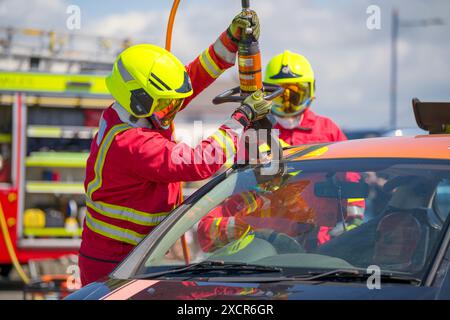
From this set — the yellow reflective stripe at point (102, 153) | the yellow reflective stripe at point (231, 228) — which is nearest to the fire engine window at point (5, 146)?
the yellow reflective stripe at point (102, 153)

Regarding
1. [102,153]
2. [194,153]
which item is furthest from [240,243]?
[102,153]

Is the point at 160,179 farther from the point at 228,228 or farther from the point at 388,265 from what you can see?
the point at 388,265

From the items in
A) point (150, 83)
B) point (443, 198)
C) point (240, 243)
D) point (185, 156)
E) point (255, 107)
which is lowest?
point (240, 243)

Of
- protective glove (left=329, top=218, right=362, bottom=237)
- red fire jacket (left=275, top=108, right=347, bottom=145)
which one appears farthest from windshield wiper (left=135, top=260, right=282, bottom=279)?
red fire jacket (left=275, top=108, right=347, bottom=145)

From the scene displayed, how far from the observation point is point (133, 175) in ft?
14.6

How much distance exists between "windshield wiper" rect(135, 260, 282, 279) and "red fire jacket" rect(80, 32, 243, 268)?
32.9 inches

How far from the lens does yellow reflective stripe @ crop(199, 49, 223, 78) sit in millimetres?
5062

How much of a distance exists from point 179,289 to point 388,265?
2.46 ft

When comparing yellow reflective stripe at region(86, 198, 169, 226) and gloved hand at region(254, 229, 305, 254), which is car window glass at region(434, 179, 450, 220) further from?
yellow reflective stripe at region(86, 198, 169, 226)

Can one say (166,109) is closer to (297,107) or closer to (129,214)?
(129,214)

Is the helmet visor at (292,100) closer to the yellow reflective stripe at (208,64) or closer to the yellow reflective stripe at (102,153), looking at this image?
the yellow reflective stripe at (208,64)

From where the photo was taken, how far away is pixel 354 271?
128 inches

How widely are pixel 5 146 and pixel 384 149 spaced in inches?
312
